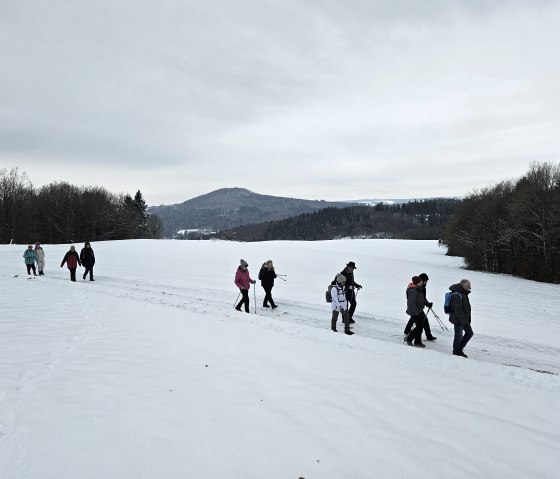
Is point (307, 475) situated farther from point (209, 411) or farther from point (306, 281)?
point (306, 281)

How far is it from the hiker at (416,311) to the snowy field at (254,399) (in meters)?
0.43

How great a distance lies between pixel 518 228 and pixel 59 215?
63.7 metres

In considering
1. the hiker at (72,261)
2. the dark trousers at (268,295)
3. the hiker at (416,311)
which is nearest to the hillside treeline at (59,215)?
the hiker at (72,261)

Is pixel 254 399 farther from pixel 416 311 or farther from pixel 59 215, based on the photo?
pixel 59 215

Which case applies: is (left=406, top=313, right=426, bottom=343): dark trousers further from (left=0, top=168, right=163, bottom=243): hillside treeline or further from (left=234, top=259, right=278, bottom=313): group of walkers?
(left=0, top=168, right=163, bottom=243): hillside treeline

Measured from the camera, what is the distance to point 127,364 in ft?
20.4

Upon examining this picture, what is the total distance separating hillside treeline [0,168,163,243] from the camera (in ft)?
183

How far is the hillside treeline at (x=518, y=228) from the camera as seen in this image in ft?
101

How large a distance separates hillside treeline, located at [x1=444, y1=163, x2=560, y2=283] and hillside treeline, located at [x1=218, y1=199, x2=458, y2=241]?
115318mm

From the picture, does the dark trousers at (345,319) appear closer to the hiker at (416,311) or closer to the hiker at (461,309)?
the hiker at (416,311)

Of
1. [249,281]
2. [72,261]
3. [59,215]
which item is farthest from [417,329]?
[59,215]

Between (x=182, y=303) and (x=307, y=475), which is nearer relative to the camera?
(x=307, y=475)

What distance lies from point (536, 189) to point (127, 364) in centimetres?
3635

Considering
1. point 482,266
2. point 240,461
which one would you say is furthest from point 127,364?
point 482,266
